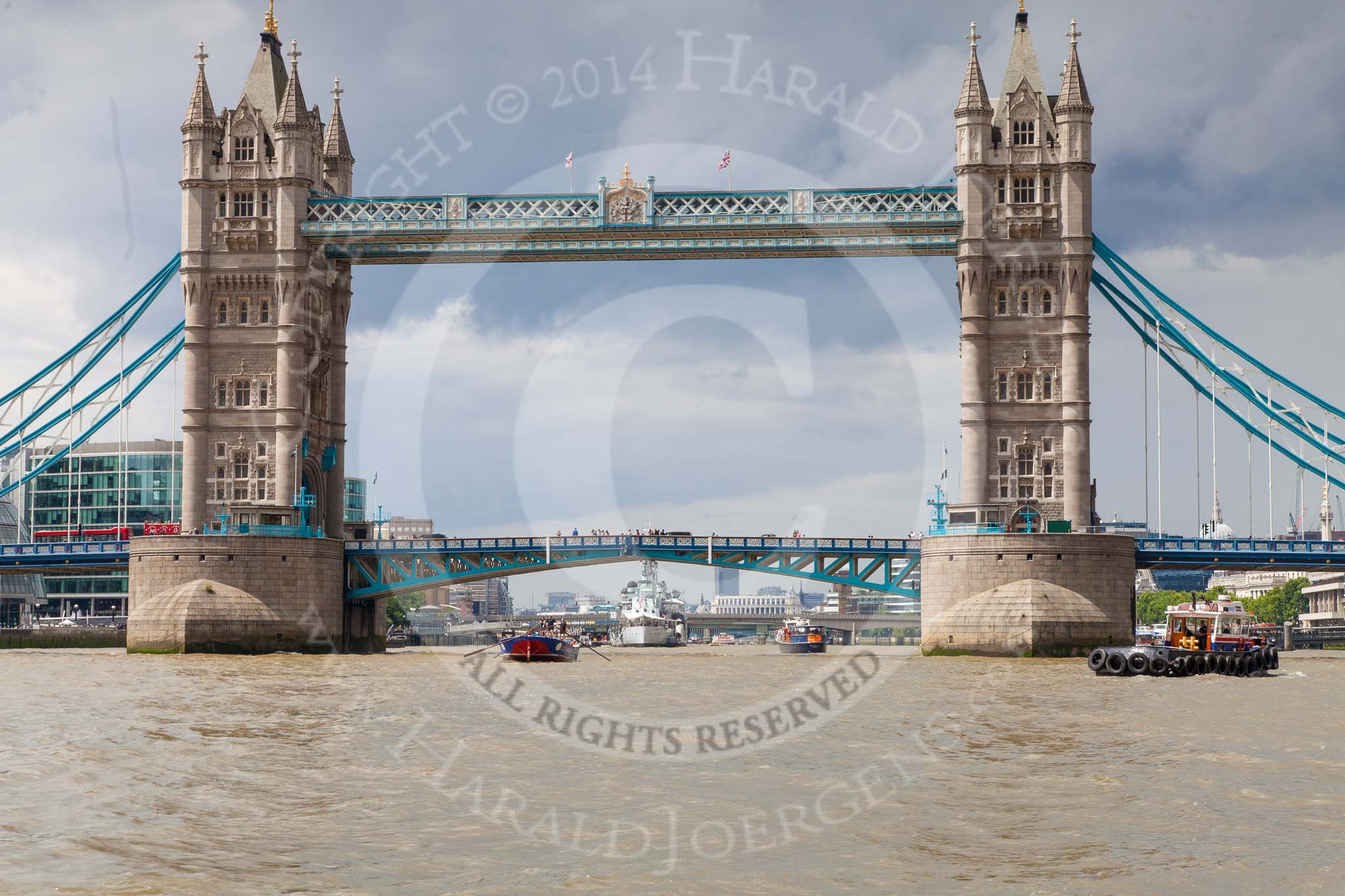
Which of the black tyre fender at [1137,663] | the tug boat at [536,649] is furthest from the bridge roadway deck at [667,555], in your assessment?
the black tyre fender at [1137,663]

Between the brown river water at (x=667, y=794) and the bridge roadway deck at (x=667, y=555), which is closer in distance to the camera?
the brown river water at (x=667, y=794)

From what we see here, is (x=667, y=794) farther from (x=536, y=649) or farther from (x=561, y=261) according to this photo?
(x=561, y=261)

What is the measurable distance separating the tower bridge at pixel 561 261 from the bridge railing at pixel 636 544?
0.52ft

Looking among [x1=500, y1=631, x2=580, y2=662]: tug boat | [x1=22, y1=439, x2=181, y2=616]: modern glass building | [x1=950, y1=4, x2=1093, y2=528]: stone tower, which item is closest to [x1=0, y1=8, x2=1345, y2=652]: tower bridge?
[x1=950, y1=4, x2=1093, y2=528]: stone tower

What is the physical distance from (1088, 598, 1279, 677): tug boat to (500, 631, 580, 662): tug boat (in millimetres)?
24200

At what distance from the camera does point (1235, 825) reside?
18.9 metres

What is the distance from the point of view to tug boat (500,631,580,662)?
212 feet

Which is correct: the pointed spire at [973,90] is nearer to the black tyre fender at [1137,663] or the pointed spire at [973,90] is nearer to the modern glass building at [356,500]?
the black tyre fender at [1137,663]

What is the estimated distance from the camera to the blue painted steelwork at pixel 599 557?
263 feet

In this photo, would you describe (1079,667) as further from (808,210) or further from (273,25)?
(273,25)

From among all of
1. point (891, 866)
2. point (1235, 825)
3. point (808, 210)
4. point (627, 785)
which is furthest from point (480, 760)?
point (808, 210)

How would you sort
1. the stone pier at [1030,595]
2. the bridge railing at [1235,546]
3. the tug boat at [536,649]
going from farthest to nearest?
the bridge railing at [1235,546], the stone pier at [1030,595], the tug boat at [536,649]

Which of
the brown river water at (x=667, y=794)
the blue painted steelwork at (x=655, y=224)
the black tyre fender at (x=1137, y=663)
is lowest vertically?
the black tyre fender at (x=1137, y=663)

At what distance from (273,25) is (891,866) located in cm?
7978
